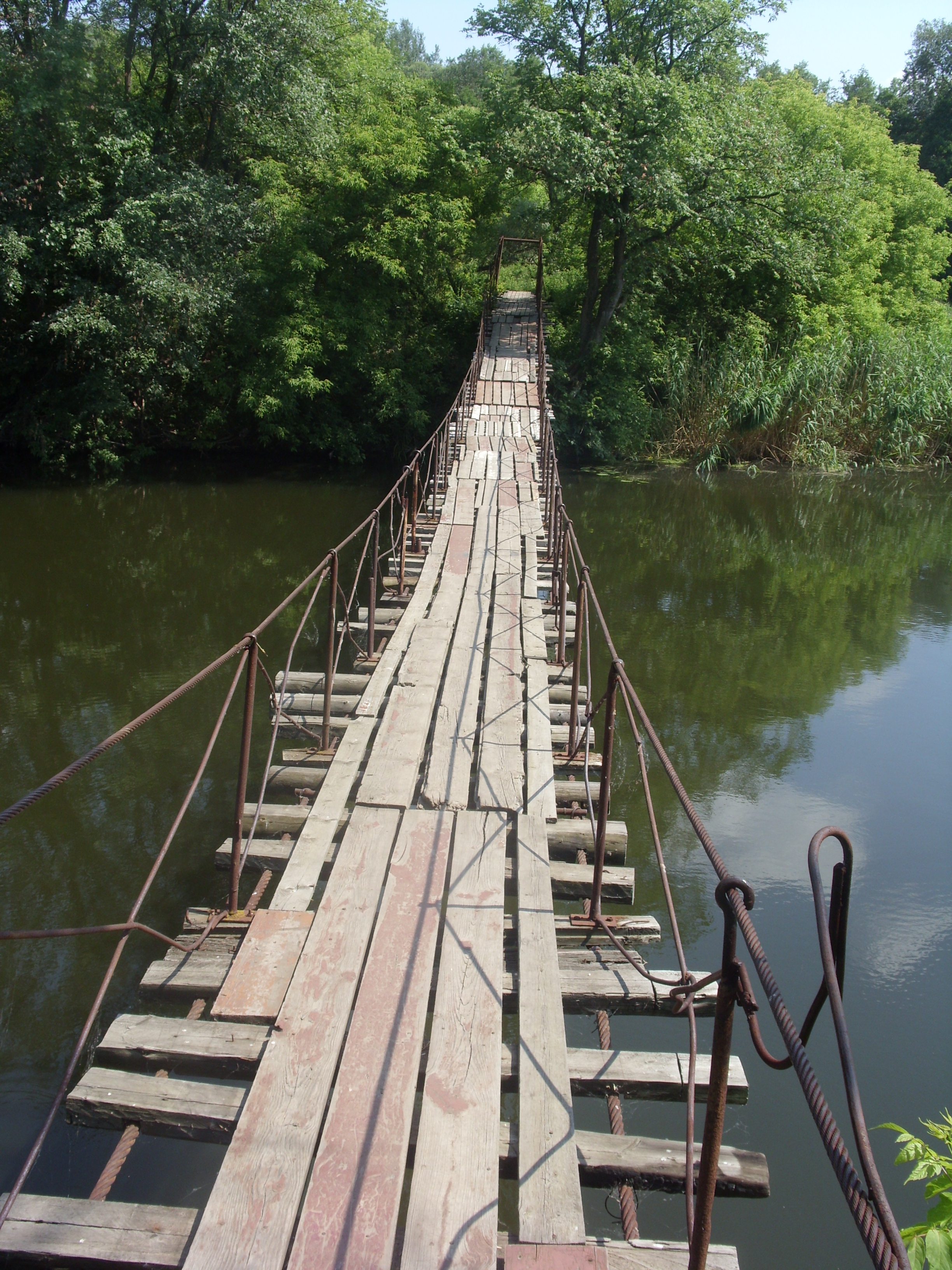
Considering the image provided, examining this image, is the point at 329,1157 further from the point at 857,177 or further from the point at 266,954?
the point at 857,177

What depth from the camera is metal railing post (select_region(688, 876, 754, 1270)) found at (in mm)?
1552

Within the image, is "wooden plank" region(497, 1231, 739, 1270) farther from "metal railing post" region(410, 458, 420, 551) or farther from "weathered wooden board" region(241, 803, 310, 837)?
"metal railing post" region(410, 458, 420, 551)

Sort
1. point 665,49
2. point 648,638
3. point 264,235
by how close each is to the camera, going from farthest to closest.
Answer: point 665,49 < point 264,235 < point 648,638

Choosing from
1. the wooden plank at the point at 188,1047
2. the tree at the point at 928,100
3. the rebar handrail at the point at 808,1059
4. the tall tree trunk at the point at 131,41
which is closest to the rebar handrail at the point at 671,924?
the rebar handrail at the point at 808,1059

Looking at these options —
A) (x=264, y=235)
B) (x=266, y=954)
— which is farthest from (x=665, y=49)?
(x=266, y=954)

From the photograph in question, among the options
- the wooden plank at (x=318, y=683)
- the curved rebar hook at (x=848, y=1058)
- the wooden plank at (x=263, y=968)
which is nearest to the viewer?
the curved rebar hook at (x=848, y=1058)

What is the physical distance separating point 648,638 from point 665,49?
1315cm

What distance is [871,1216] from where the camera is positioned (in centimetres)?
111

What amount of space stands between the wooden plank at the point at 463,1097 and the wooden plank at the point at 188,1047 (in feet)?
1.71

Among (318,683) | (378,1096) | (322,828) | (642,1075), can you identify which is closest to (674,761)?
(318,683)

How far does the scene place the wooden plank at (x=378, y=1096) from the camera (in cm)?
203

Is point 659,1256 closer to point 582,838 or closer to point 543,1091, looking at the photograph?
point 543,1091

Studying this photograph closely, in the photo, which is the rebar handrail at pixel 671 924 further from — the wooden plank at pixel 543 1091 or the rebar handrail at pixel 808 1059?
the wooden plank at pixel 543 1091

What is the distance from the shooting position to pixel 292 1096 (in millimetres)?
2371
